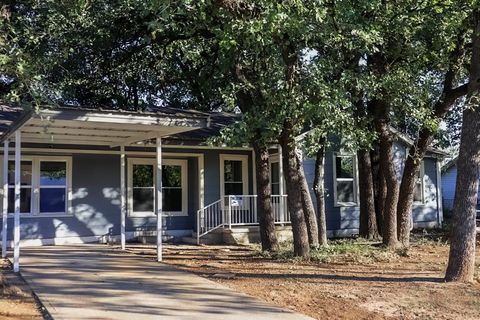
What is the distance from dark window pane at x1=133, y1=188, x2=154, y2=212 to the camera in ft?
51.7

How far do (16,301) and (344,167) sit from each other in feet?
41.1

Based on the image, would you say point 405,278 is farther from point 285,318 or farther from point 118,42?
point 118,42

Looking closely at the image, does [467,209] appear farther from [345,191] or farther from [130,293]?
[345,191]

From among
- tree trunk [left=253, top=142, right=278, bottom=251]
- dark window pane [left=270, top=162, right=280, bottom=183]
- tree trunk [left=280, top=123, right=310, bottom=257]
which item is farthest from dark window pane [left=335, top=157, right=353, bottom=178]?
tree trunk [left=280, top=123, right=310, bottom=257]

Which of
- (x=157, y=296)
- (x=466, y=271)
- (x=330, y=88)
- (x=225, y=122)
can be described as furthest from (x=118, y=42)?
(x=466, y=271)

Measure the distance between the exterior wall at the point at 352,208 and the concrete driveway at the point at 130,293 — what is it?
25.8 feet

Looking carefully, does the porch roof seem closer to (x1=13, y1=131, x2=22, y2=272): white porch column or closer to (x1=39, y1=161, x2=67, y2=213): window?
(x1=13, y1=131, x2=22, y2=272): white porch column

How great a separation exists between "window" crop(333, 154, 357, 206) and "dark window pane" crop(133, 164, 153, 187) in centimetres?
605

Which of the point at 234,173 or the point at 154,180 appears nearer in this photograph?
the point at 154,180

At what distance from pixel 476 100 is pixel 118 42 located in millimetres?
11025

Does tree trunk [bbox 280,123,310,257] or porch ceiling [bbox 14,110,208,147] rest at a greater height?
porch ceiling [bbox 14,110,208,147]

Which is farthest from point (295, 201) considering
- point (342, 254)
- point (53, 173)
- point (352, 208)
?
point (53, 173)

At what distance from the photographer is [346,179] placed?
58.0ft

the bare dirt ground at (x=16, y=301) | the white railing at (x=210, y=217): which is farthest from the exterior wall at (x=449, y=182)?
the bare dirt ground at (x=16, y=301)
